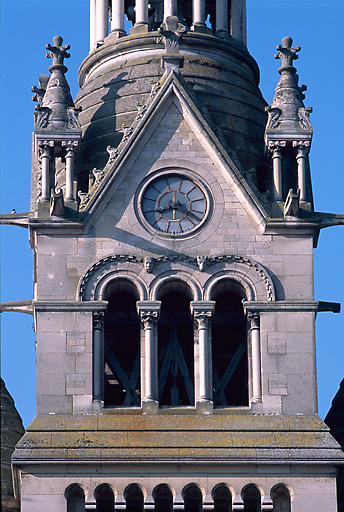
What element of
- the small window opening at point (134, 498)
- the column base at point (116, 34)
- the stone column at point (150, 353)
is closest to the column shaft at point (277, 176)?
the stone column at point (150, 353)

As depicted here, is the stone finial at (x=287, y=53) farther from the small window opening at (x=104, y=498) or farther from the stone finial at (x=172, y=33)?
the small window opening at (x=104, y=498)

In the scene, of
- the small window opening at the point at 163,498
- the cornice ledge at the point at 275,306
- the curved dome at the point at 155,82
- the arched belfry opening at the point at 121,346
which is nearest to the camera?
the small window opening at the point at 163,498

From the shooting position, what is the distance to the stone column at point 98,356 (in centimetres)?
6041

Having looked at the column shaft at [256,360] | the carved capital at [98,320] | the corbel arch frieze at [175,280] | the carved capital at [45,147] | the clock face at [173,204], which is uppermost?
the carved capital at [45,147]

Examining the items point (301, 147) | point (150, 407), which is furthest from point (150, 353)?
point (301, 147)

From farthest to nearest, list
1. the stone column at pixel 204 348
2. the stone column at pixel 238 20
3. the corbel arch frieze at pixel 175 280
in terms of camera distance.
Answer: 1. the stone column at pixel 238 20
2. the corbel arch frieze at pixel 175 280
3. the stone column at pixel 204 348

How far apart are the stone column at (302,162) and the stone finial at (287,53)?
2.58 metres

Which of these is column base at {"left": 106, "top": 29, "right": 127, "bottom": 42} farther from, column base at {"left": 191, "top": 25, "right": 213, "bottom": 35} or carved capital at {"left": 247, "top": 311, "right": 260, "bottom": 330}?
carved capital at {"left": 247, "top": 311, "right": 260, "bottom": 330}

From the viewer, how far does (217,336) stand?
63.3 metres

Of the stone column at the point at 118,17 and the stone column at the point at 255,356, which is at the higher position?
the stone column at the point at 118,17

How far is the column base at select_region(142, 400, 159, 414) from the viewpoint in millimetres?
60031

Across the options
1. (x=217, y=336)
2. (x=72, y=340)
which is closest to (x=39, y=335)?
(x=72, y=340)

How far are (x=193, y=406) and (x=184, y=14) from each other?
12.8 m

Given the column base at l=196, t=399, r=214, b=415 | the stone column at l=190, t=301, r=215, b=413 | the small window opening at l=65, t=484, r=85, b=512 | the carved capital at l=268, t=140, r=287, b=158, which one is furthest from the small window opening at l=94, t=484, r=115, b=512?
the carved capital at l=268, t=140, r=287, b=158
